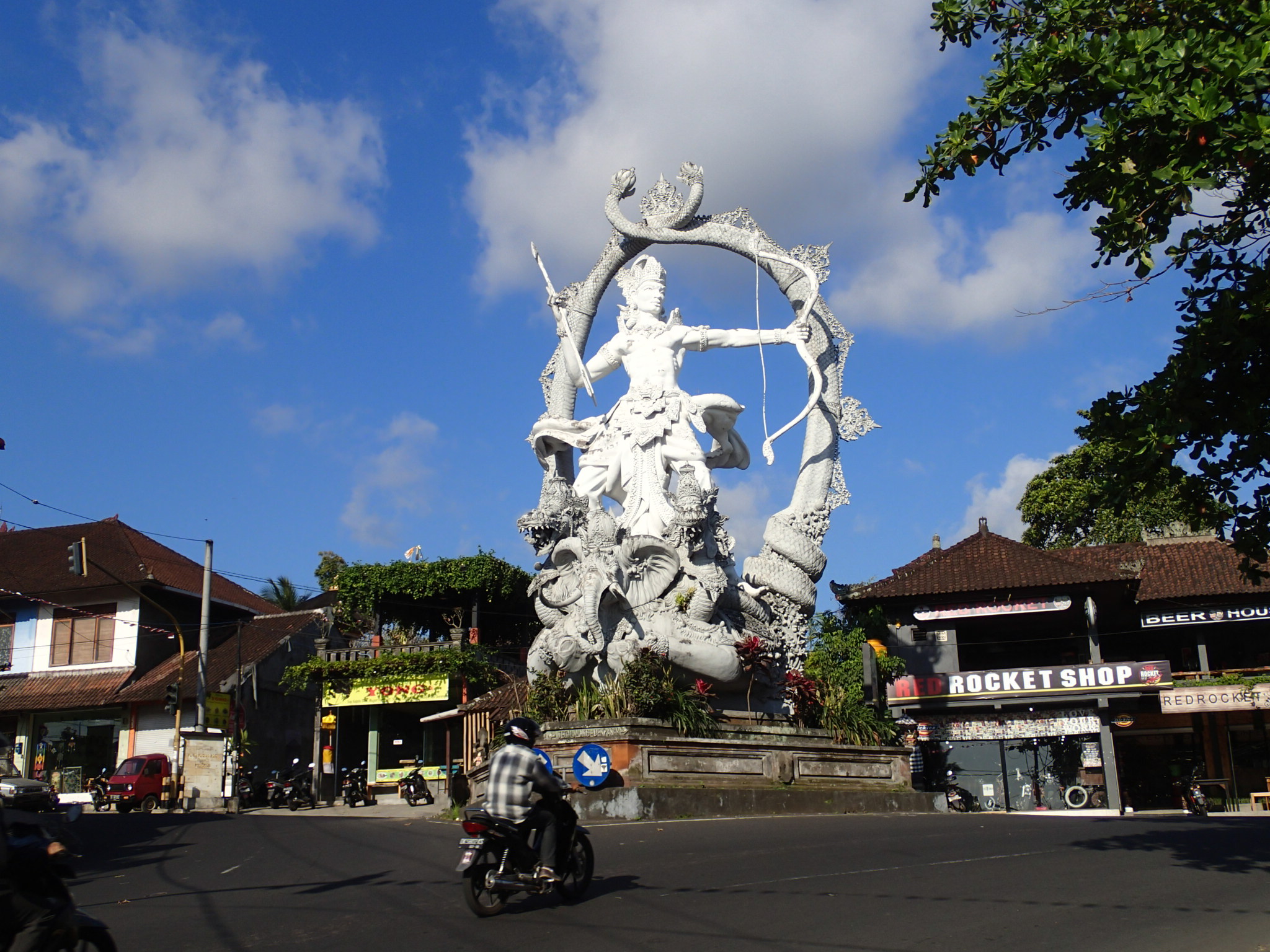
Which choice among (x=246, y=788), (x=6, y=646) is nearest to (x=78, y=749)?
(x=6, y=646)

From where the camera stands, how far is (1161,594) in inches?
1086

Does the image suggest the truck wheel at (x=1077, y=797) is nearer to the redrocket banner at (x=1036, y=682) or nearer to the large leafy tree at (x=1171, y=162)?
the redrocket banner at (x=1036, y=682)

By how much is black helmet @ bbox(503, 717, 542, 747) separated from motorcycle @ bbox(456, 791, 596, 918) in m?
0.54

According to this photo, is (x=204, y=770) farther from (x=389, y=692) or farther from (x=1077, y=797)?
(x=1077, y=797)

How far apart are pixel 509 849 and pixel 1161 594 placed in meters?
24.5

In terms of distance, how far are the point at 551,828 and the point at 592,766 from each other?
644cm

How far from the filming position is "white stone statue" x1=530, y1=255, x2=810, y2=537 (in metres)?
18.5

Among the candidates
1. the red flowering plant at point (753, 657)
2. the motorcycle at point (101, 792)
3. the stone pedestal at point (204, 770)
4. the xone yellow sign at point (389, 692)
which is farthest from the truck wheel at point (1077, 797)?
the motorcycle at point (101, 792)

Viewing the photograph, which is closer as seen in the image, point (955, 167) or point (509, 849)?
point (509, 849)

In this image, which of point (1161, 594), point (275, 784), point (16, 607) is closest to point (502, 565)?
point (275, 784)

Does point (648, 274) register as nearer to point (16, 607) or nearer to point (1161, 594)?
point (1161, 594)

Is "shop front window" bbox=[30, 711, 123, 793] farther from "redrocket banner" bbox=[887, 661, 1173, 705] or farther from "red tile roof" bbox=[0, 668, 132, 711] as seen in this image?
"redrocket banner" bbox=[887, 661, 1173, 705]

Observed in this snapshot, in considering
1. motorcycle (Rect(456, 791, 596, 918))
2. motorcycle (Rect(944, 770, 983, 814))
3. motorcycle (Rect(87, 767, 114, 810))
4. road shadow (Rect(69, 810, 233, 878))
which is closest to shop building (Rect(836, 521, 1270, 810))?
motorcycle (Rect(944, 770, 983, 814))

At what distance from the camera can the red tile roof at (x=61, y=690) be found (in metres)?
28.5
